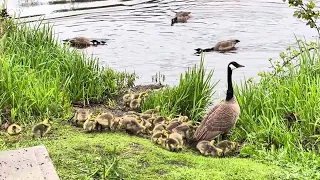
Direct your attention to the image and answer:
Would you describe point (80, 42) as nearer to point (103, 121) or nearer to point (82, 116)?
point (82, 116)

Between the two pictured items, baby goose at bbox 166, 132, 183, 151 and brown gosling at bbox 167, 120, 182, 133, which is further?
brown gosling at bbox 167, 120, 182, 133

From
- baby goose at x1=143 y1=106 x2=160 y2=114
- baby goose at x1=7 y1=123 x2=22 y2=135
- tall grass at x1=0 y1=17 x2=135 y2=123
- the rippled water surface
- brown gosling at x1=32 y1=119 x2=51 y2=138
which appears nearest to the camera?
brown gosling at x1=32 y1=119 x2=51 y2=138

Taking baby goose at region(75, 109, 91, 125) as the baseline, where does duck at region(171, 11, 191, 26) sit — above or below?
above

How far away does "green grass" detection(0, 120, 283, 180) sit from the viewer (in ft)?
17.1

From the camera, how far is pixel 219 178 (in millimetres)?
5270

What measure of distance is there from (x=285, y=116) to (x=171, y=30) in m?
7.83

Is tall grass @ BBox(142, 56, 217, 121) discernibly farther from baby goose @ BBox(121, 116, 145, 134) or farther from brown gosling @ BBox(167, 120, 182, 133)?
baby goose @ BBox(121, 116, 145, 134)

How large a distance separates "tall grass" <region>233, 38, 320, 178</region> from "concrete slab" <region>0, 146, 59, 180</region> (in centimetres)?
252

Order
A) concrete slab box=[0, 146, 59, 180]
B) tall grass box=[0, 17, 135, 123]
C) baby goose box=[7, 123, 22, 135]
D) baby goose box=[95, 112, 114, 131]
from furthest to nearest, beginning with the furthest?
tall grass box=[0, 17, 135, 123] < baby goose box=[95, 112, 114, 131] < baby goose box=[7, 123, 22, 135] < concrete slab box=[0, 146, 59, 180]

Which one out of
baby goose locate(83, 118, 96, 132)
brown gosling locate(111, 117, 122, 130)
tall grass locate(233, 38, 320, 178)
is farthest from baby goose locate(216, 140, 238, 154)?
baby goose locate(83, 118, 96, 132)

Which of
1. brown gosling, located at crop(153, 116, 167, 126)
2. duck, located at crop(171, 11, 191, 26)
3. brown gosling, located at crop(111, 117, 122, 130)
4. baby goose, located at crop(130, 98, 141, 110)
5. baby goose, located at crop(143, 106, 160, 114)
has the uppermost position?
duck, located at crop(171, 11, 191, 26)

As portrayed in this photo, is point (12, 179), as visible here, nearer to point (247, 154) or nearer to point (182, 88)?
point (247, 154)

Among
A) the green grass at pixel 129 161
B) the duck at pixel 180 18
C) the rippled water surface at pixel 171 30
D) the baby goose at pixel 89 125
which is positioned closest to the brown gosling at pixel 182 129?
the green grass at pixel 129 161

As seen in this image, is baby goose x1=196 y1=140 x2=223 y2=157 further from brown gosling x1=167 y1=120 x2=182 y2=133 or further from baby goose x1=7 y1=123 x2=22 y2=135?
baby goose x1=7 y1=123 x2=22 y2=135
